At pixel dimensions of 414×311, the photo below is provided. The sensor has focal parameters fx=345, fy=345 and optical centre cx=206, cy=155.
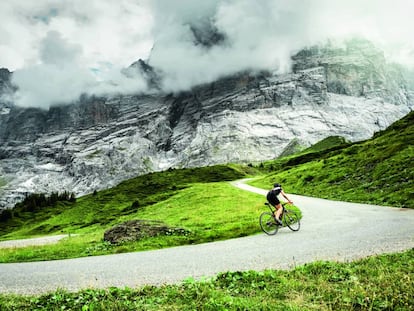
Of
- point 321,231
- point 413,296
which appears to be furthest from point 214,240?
point 413,296

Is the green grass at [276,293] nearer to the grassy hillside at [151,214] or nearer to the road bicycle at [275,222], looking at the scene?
the road bicycle at [275,222]

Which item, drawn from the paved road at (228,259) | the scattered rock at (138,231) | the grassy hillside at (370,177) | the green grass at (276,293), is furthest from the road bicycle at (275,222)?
the grassy hillside at (370,177)

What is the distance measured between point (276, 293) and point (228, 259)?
7153 millimetres

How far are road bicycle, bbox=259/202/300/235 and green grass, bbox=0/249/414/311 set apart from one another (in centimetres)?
1296

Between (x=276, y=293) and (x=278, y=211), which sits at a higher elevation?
(x=278, y=211)

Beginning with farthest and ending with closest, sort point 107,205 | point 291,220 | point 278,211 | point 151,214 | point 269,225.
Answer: point 107,205, point 151,214, point 291,220, point 278,211, point 269,225

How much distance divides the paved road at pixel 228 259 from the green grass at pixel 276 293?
7.78 feet

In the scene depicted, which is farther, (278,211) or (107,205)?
(107,205)

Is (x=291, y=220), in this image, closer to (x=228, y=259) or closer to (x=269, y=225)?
(x=269, y=225)

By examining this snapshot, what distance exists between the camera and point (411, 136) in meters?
61.4

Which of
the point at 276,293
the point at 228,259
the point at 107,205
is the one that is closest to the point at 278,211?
the point at 228,259

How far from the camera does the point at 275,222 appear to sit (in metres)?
25.1

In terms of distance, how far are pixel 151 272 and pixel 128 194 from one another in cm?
11496

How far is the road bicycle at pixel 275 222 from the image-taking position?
81.9ft
